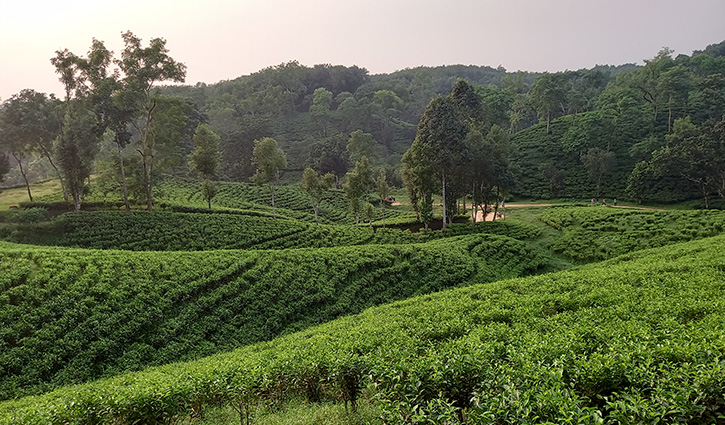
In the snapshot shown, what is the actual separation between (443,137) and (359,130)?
41426 millimetres

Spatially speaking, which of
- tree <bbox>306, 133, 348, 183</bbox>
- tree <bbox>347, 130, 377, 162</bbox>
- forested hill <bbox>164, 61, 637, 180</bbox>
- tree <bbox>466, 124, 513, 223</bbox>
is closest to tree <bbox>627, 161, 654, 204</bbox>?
tree <bbox>466, 124, 513, 223</bbox>

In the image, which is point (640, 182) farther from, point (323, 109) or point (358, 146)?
point (323, 109)

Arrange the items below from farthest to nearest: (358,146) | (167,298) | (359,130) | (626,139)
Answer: (359,130)
(358,146)
(626,139)
(167,298)

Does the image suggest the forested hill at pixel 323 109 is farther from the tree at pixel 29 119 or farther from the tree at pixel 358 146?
the tree at pixel 29 119

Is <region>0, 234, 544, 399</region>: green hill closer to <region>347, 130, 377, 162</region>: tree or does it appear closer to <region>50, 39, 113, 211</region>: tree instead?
<region>50, 39, 113, 211</region>: tree

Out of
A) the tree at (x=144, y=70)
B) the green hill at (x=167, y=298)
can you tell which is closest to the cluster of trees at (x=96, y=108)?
the tree at (x=144, y=70)

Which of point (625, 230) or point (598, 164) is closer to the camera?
point (625, 230)

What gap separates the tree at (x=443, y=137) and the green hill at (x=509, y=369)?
19023 mm

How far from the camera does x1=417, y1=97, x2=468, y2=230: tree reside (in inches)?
1134

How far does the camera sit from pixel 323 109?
8744cm

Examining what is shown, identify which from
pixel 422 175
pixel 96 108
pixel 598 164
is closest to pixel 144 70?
pixel 96 108

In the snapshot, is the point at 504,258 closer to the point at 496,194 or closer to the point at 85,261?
the point at 496,194

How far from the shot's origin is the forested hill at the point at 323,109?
64812 millimetres

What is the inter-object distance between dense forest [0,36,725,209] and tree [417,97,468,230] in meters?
0.47
